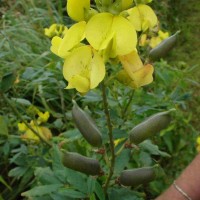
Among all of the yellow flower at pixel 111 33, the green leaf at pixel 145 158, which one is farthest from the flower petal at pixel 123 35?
the green leaf at pixel 145 158

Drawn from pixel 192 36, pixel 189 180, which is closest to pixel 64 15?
pixel 192 36

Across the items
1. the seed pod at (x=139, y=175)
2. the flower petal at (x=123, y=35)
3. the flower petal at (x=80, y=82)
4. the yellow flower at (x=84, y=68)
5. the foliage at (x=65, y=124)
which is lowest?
the foliage at (x=65, y=124)

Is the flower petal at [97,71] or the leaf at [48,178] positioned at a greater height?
the flower petal at [97,71]

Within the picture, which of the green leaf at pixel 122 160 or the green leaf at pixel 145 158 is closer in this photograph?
the green leaf at pixel 122 160

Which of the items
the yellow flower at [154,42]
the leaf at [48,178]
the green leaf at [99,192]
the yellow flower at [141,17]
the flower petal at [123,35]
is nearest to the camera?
the flower petal at [123,35]

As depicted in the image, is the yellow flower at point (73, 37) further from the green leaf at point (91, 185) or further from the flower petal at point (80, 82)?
the green leaf at point (91, 185)

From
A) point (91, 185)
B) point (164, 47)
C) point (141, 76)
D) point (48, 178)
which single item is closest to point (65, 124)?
point (48, 178)

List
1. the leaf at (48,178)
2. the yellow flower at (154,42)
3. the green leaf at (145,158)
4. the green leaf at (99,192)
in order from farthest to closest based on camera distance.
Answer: the yellow flower at (154,42)
the green leaf at (145,158)
the leaf at (48,178)
the green leaf at (99,192)

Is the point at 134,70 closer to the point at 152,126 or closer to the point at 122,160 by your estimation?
the point at 152,126
